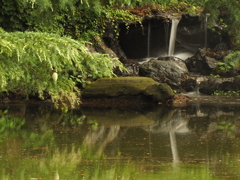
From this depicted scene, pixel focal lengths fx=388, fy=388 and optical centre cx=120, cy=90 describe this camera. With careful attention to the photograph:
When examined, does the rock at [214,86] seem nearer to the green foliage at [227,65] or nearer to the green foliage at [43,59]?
the green foliage at [227,65]

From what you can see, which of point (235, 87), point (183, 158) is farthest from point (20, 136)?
point (235, 87)

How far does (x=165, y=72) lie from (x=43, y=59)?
1417 cm

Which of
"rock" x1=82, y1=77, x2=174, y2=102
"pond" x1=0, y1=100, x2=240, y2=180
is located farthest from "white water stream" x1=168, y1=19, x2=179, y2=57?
"pond" x1=0, y1=100, x2=240, y2=180

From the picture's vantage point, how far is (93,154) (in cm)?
571

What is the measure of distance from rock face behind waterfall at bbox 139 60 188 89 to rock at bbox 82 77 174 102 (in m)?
2.79

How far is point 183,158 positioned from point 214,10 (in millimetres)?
3656

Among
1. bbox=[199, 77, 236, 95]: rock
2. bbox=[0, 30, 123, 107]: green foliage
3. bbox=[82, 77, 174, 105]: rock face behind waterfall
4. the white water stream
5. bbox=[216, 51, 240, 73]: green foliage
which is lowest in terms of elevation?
bbox=[199, 77, 236, 95]: rock

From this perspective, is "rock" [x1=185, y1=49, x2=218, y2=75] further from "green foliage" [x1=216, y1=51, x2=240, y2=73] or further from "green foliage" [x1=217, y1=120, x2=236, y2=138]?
"green foliage" [x1=217, y1=120, x2=236, y2=138]

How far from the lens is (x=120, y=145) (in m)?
6.48

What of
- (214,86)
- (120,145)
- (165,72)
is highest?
(120,145)

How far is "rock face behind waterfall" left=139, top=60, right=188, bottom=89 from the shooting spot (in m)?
17.5

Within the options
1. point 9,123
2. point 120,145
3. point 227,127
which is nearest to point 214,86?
point 227,127

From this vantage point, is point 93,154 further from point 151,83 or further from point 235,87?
point 235,87

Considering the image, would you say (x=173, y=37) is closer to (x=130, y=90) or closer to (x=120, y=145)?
(x=130, y=90)
